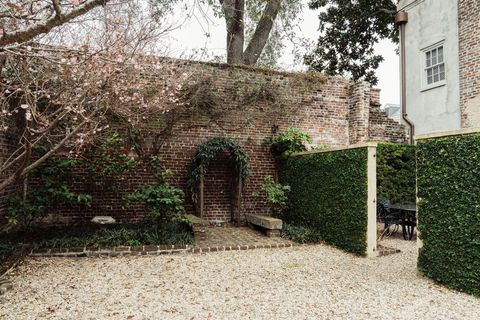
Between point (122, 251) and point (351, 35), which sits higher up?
point (351, 35)

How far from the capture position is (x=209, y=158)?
8438 millimetres

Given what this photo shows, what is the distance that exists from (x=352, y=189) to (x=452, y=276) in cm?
232

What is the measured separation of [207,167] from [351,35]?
1377 cm

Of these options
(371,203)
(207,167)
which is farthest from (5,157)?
(371,203)

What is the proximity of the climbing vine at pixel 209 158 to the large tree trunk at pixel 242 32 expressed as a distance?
424cm

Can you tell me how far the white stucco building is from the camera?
10234mm

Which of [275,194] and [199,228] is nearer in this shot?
[199,228]

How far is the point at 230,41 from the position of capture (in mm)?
12797

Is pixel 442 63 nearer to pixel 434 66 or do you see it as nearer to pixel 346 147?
pixel 434 66

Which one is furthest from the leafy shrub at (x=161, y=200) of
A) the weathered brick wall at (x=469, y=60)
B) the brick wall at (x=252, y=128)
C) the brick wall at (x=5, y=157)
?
the weathered brick wall at (x=469, y=60)

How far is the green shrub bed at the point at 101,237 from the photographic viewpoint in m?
6.22

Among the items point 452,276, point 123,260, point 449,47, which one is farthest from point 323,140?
point 123,260

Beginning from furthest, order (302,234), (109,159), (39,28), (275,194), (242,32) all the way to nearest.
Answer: (242,32)
(275,194)
(302,234)
(109,159)
(39,28)

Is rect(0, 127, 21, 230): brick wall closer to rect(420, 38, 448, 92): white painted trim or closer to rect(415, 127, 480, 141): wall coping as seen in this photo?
rect(415, 127, 480, 141): wall coping
